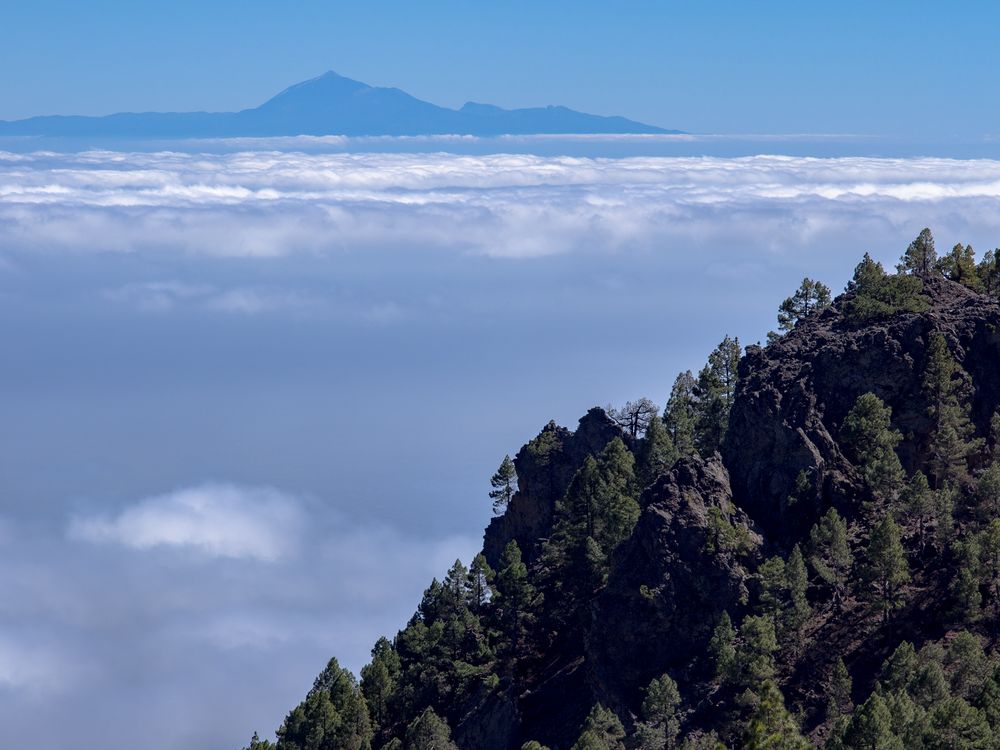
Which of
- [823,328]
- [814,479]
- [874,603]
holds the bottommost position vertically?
[874,603]

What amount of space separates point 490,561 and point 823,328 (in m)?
30.4

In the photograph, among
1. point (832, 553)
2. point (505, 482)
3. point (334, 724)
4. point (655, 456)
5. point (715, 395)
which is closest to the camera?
point (832, 553)

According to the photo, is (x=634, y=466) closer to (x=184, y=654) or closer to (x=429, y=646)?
(x=429, y=646)

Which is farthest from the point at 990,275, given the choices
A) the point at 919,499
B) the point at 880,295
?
the point at 919,499

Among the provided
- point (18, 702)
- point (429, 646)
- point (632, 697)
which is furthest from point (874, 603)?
point (18, 702)

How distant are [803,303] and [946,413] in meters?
21.4

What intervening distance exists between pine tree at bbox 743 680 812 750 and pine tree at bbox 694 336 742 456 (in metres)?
31.1

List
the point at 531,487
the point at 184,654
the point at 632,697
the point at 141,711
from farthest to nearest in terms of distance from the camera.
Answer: the point at 184,654, the point at 141,711, the point at 531,487, the point at 632,697

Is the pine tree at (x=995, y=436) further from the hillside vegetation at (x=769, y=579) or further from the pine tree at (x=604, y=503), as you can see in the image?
the pine tree at (x=604, y=503)

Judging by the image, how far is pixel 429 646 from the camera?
2857 inches

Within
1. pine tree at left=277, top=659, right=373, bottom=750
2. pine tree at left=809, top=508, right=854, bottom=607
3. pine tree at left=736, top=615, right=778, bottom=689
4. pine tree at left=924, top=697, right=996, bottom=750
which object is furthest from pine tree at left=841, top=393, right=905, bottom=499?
pine tree at left=277, top=659, right=373, bottom=750

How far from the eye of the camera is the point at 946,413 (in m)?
65.4

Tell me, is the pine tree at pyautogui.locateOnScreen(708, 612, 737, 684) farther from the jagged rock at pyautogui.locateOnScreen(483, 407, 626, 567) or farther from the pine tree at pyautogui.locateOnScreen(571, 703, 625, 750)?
the jagged rock at pyautogui.locateOnScreen(483, 407, 626, 567)

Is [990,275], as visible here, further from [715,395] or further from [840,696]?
[840,696]
